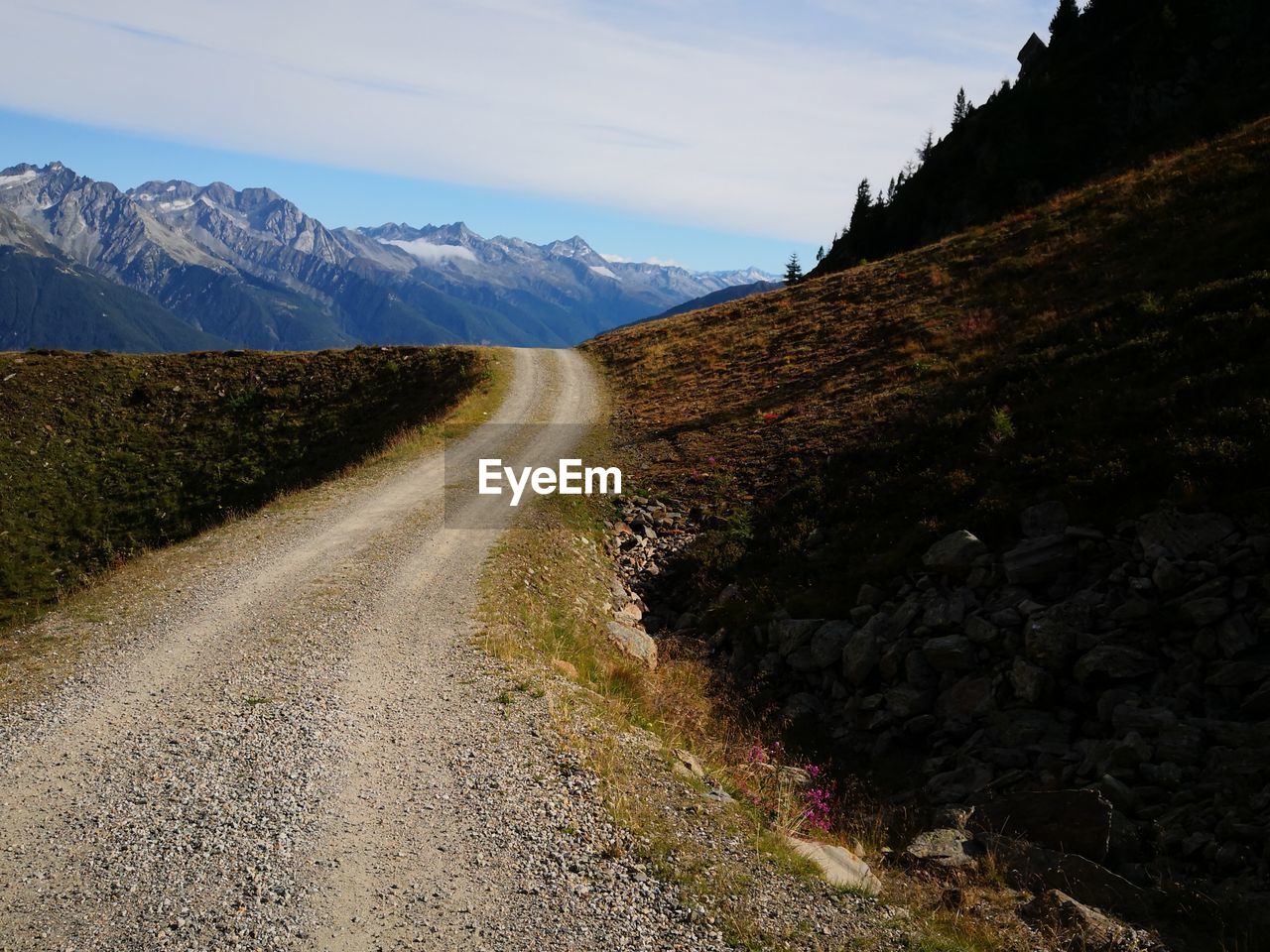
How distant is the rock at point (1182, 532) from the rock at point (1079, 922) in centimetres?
729

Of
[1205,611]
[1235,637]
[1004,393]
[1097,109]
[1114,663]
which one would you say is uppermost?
[1097,109]

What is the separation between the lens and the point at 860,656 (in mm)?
14242

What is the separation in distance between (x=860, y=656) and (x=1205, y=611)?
5709 millimetres

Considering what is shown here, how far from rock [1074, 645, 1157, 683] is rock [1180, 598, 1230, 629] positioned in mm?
914

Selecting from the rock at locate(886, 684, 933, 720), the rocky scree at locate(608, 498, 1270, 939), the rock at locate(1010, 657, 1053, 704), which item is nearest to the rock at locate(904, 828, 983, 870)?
the rocky scree at locate(608, 498, 1270, 939)

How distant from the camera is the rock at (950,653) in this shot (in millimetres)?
13375

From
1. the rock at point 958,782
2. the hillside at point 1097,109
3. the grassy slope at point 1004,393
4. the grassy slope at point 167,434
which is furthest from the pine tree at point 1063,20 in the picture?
the rock at point 958,782

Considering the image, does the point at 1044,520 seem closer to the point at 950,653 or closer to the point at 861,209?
the point at 950,653

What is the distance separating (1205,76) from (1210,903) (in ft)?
239

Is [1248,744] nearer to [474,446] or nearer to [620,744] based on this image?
[620,744]

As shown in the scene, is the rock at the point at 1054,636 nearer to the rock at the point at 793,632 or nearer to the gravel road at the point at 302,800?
the rock at the point at 793,632

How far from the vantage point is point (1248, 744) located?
9.91 metres

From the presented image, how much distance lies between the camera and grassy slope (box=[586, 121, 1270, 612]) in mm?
15500

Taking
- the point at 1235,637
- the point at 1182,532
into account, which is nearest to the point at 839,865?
→ the point at 1235,637
